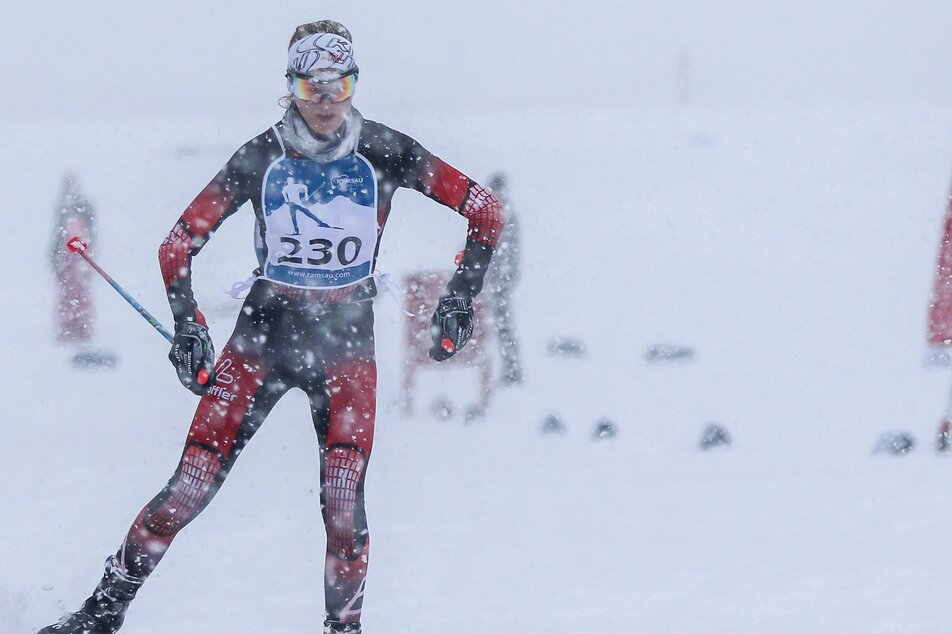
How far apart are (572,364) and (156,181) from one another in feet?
23.4

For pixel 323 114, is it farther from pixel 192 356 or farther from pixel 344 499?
pixel 344 499

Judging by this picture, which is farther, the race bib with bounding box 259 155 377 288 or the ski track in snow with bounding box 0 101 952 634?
the ski track in snow with bounding box 0 101 952 634

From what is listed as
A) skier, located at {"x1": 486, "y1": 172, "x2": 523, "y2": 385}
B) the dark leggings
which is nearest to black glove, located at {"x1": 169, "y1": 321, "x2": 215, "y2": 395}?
the dark leggings

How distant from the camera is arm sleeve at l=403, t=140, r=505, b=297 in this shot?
453 centimetres

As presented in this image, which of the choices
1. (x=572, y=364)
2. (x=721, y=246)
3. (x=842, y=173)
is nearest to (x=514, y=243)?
(x=572, y=364)

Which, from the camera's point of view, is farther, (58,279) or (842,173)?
(842,173)

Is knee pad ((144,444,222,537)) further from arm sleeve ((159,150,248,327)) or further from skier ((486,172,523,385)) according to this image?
skier ((486,172,523,385))

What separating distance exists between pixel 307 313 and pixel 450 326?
1.83 ft

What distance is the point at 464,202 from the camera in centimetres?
457

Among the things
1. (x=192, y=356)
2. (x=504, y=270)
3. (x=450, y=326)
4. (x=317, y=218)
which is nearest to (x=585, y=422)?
(x=504, y=270)

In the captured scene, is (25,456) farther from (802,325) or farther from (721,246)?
(721,246)

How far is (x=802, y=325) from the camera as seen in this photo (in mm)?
11117

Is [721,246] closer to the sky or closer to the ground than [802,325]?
closer to the sky

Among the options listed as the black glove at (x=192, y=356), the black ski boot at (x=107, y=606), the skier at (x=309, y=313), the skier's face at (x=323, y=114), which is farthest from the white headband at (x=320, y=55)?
the black ski boot at (x=107, y=606)
